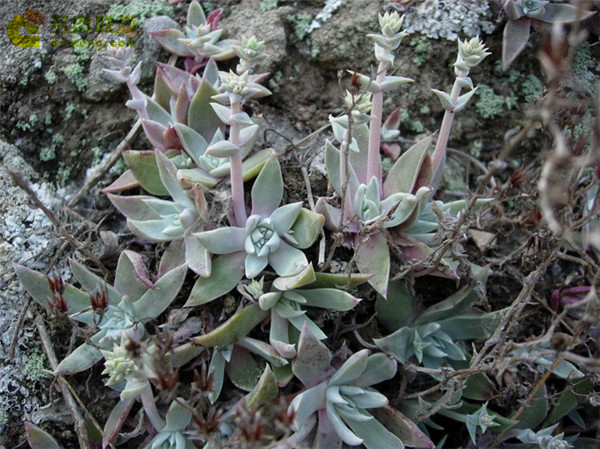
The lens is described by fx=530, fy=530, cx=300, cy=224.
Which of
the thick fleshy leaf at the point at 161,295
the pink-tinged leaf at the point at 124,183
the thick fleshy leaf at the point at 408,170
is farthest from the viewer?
the pink-tinged leaf at the point at 124,183

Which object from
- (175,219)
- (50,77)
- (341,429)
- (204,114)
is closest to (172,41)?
(204,114)

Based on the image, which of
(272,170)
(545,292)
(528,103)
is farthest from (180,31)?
(545,292)

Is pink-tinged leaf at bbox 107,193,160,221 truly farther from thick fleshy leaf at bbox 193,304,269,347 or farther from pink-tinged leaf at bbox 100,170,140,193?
thick fleshy leaf at bbox 193,304,269,347

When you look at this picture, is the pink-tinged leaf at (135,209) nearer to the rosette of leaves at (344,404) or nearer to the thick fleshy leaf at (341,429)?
Answer: the rosette of leaves at (344,404)

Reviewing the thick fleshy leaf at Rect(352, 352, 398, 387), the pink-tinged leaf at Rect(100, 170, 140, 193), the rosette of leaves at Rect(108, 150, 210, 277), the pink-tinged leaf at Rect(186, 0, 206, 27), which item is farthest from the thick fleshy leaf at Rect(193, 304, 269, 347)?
the pink-tinged leaf at Rect(186, 0, 206, 27)

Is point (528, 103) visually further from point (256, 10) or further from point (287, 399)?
point (287, 399)

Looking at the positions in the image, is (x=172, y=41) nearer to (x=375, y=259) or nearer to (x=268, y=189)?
(x=268, y=189)

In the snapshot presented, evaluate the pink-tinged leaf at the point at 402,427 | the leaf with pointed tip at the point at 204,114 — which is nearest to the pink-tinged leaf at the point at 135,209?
the leaf with pointed tip at the point at 204,114
